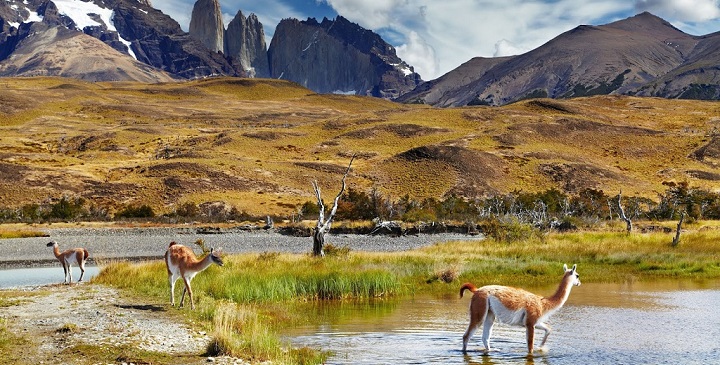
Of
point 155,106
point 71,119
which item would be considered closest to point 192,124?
point 71,119

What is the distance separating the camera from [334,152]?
112m

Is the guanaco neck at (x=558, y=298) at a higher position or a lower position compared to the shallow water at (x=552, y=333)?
higher

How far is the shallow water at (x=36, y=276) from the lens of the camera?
2496cm

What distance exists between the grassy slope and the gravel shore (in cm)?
2060

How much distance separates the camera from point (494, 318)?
40.3 feet

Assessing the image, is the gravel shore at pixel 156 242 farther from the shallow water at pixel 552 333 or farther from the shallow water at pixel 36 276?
the shallow water at pixel 552 333

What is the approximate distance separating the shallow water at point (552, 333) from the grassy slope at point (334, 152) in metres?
54.9

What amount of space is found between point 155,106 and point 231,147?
3191 inches

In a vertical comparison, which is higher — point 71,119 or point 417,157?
point 71,119

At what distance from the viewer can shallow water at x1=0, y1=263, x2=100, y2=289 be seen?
25.0m

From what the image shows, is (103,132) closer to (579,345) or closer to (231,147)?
(231,147)

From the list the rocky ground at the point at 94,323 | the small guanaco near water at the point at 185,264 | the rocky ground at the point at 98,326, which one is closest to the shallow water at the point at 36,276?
Answer: the rocky ground at the point at 94,323

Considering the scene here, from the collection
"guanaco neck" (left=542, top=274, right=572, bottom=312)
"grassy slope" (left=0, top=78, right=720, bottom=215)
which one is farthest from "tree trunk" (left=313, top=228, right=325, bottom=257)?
"grassy slope" (left=0, top=78, right=720, bottom=215)

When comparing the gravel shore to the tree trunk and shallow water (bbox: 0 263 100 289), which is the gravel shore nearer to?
shallow water (bbox: 0 263 100 289)
